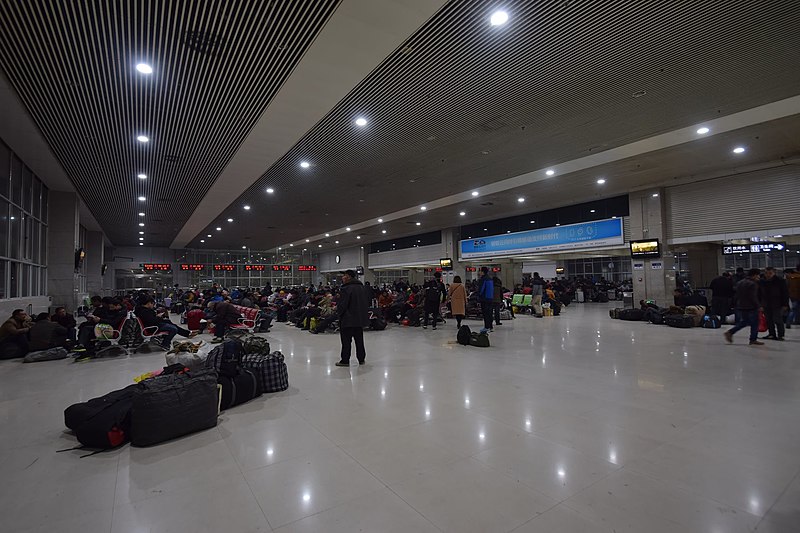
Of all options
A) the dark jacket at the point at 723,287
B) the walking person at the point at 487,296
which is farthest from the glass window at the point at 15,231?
the dark jacket at the point at 723,287

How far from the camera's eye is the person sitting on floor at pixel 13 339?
7371mm

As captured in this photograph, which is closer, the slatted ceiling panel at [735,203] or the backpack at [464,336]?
the backpack at [464,336]

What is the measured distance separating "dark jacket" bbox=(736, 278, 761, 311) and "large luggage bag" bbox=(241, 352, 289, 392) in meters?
8.33

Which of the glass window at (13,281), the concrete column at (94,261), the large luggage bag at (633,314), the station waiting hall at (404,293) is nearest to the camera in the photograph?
the station waiting hall at (404,293)

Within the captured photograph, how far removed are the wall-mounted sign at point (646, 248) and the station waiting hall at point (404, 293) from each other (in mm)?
248

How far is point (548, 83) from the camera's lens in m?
6.33

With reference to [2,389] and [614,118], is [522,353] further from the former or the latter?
[2,389]

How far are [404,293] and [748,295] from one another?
993 cm

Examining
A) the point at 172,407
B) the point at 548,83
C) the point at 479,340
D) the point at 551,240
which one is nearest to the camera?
the point at 172,407

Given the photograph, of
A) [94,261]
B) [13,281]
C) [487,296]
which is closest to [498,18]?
[487,296]

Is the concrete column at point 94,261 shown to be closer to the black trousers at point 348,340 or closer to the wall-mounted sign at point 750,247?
the black trousers at point 348,340

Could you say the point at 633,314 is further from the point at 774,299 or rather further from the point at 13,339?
the point at 13,339

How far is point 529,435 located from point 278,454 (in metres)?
2.06

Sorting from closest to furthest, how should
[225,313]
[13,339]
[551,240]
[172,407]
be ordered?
[172,407] < [13,339] < [225,313] < [551,240]
